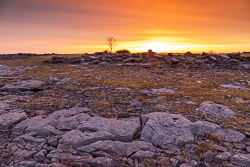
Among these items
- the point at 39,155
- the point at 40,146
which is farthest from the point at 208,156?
the point at 40,146

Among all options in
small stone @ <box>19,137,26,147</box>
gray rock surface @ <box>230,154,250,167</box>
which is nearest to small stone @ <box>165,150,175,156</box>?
gray rock surface @ <box>230,154,250,167</box>

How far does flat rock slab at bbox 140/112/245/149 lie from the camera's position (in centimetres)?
387

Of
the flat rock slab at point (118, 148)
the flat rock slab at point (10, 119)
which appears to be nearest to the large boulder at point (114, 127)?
the flat rock slab at point (118, 148)

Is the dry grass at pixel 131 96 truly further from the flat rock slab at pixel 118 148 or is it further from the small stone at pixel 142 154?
the small stone at pixel 142 154

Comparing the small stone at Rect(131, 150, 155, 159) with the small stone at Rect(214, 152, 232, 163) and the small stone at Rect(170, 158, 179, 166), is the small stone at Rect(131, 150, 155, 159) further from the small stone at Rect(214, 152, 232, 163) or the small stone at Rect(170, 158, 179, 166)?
the small stone at Rect(214, 152, 232, 163)

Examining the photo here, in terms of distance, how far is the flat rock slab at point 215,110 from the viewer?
5.10 m

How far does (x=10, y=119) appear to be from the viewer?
183 inches

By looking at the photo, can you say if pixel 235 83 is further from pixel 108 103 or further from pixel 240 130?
pixel 108 103

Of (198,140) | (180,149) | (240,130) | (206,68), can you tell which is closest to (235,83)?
(206,68)

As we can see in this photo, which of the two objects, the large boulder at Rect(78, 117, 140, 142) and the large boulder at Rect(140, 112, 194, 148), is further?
the large boulder at Rect(78, 117, 140, 142)

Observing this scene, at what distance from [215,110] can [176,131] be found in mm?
2000

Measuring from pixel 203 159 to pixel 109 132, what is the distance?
2.02 meters

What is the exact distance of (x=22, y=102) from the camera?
6.15 m

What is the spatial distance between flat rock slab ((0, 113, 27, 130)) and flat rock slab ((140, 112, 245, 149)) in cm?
327
